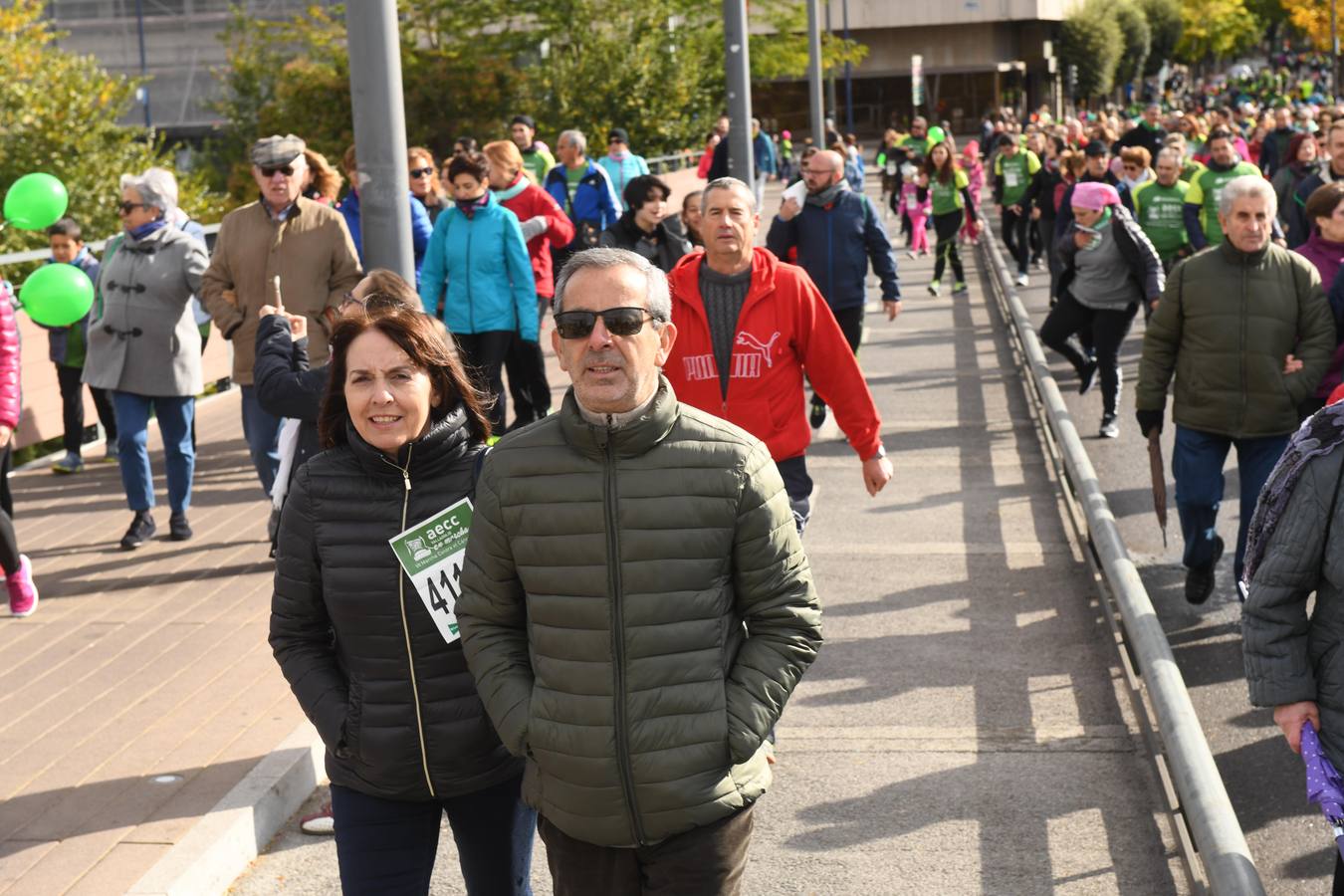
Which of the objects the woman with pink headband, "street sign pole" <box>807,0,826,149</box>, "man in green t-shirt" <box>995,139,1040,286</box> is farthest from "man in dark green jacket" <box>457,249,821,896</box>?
"street sign pole" <box>807,0,826,149</box>

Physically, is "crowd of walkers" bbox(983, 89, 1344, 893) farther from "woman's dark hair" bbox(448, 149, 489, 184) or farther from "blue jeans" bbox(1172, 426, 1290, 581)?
"woman's dark hair" bbox(448, 149, 489, 184)

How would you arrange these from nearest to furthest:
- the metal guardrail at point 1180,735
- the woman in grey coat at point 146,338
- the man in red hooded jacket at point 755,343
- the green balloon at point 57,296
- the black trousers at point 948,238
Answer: the metal guardrail at point 1180,735 < the man in red hooded jacket at point 755,343 < the green balloon at point 57,296 < the woman in grey coat at point 146,338 < the black trousers at point 948,238

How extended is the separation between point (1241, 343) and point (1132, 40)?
97.1 m

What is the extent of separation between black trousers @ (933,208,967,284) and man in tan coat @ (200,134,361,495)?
13.3 m

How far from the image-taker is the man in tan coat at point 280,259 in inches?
339

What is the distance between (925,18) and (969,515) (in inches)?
2953

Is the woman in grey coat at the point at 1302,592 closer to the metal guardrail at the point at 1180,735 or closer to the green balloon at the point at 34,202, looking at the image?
the metal guardrail at the point at 1180,735

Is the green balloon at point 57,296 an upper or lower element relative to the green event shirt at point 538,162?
lower

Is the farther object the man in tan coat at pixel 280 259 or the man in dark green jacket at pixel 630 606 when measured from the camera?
the man in tan coat at pixel 280 259

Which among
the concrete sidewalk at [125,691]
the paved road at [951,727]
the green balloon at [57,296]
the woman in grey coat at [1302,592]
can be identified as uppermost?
the green balloon at [57,296]

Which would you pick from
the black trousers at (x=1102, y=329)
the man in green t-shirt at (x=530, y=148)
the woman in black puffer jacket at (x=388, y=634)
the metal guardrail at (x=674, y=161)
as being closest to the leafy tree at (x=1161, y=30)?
the metal guardrail at (x=674, y=161)

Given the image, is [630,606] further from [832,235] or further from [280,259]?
[832,235]

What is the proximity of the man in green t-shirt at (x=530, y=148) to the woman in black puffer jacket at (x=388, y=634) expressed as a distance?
13008mm

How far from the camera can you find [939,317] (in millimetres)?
20406
